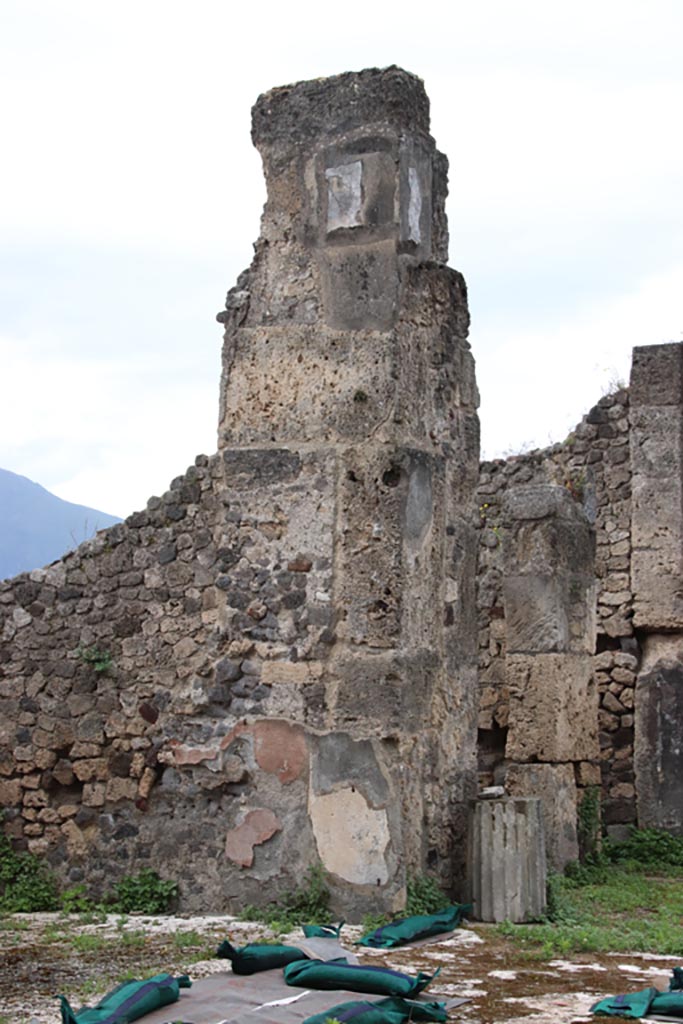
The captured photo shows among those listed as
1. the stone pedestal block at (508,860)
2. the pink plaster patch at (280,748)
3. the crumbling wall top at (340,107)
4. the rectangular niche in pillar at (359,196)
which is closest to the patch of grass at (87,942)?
the pink plaster patch at (280,748)

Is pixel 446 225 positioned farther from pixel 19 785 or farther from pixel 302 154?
pixel 19 785

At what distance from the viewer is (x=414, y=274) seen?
25.5 ft

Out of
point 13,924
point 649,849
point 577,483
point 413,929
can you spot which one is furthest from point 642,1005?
point 577,483

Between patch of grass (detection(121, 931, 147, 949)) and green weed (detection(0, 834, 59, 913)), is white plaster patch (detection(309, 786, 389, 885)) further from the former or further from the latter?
green weed (detection(0, 834, 59, 913))

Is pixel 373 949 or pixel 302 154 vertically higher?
pixel 302 154

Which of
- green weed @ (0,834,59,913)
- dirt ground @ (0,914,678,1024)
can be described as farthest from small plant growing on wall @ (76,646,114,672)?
dirt ground @ (0,914,678,1024)

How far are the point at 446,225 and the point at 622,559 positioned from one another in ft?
15.6

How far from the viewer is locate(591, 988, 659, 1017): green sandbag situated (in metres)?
5.15

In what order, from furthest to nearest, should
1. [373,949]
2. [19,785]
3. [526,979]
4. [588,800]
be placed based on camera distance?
[588,800] → [19,785] → [373,949] → [526,979]

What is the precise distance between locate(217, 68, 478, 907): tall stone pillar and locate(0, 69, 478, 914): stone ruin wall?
13mm

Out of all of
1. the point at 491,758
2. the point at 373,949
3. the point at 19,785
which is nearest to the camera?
the point at 373,949

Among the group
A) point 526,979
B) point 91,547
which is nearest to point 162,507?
point 91,547

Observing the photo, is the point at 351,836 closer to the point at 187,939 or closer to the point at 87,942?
the point at 187,939

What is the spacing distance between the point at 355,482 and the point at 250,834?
6.29ft
